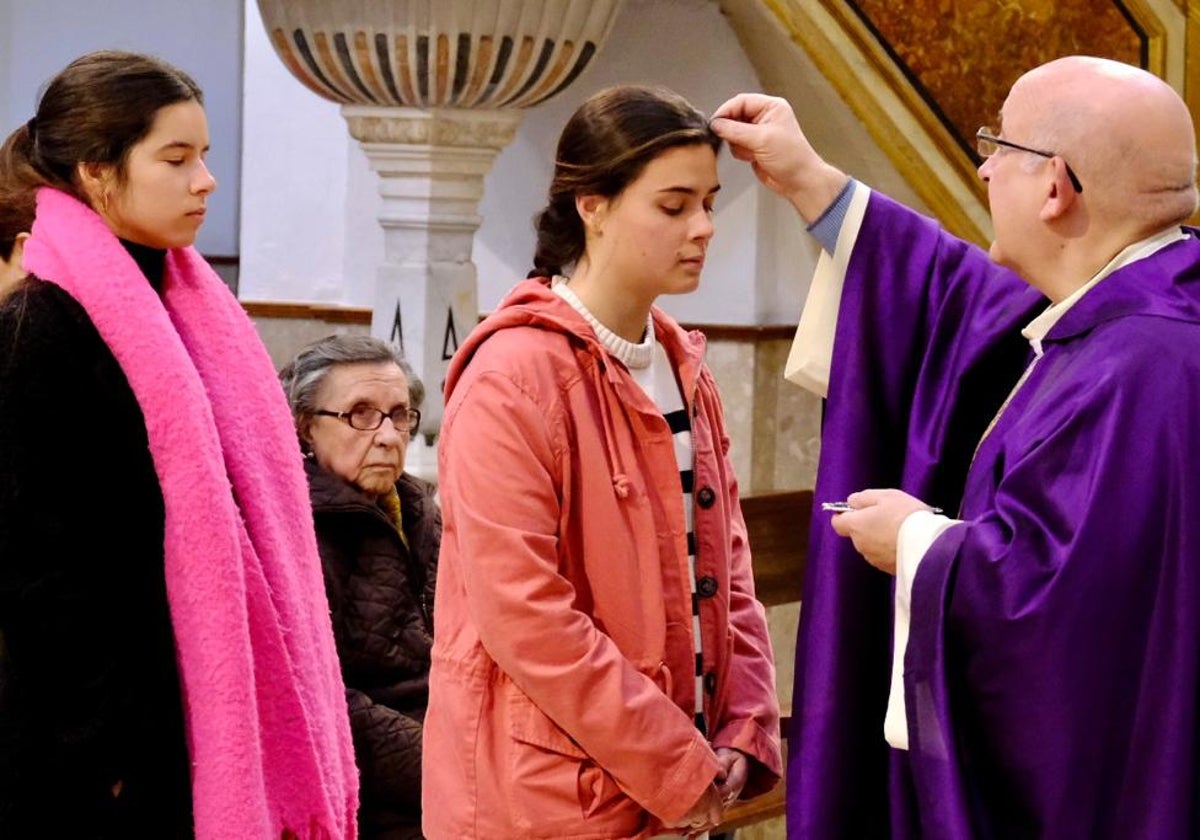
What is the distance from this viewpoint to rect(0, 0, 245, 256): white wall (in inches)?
263

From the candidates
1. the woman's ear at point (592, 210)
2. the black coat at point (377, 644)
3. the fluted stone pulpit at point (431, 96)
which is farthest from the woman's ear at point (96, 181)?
the fluted stone pulpit at point (431, 96)

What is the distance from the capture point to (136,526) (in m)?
2.41

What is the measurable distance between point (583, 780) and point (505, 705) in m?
0.13

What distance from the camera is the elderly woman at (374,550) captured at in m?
3.29

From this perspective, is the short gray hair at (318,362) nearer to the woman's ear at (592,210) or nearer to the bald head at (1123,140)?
the woman's ear at (592,210)

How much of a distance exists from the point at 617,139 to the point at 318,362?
1129 mm

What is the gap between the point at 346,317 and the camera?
6164 mm

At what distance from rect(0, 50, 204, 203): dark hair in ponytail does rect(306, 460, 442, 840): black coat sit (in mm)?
978

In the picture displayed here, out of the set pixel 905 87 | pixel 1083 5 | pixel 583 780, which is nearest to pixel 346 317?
pixel 905 87

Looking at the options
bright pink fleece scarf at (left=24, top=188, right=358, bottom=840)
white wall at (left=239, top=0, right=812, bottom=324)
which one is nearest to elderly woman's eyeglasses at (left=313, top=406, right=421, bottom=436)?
bright pink fleece scarf at (left=24, top=188, right=358, bottom=840)

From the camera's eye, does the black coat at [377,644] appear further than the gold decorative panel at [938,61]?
No

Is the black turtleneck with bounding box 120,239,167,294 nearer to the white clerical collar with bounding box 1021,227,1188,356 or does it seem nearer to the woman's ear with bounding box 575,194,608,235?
the woman's ear with bounding box 575,194,608,235

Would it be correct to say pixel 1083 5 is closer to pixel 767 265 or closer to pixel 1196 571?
pixel 767 265

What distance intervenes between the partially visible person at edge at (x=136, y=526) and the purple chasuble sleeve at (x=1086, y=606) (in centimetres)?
83
